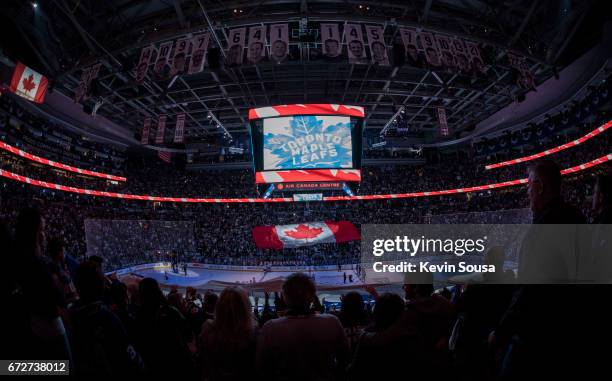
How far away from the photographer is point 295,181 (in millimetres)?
13820

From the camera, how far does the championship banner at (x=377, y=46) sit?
10297 millimetres

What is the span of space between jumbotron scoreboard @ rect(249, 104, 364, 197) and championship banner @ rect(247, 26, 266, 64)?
379 cm

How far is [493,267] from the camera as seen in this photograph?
3129mm

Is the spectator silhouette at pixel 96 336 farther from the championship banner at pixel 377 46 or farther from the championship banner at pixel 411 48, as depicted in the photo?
the championship banner at pixel 411 48

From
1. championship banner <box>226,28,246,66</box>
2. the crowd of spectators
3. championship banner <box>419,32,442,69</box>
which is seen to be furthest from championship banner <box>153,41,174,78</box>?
the crowd of spectators

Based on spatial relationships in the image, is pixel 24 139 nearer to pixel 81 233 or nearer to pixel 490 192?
pixel 81 233

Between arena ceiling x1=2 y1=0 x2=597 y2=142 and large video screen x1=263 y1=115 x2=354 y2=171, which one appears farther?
large video screen x1=263 y1=115 x2=354 y2=171

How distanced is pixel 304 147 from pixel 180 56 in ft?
19.9

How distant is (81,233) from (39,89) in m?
13.1

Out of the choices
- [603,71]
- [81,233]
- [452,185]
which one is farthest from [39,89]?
[452,185]

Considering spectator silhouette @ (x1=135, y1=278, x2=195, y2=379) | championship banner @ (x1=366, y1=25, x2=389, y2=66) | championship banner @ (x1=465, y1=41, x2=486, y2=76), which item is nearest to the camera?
spectator silhouette @ (x1=135, y1=278, x2=195, y2=379)

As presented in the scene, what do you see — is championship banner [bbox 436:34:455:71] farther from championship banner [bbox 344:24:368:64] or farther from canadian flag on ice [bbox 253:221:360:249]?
canadian flag on ice [bbox 253:221:360:249]

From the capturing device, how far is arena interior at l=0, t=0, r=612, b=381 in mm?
1966

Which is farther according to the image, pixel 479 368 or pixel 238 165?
pixel 238 165
